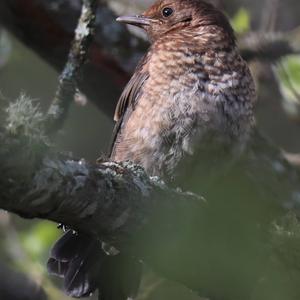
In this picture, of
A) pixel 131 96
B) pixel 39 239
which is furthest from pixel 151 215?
pixel 39 239

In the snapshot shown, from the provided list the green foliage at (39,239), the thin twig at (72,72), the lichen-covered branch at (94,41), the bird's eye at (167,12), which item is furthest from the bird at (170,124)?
the green foliage at (39,239)

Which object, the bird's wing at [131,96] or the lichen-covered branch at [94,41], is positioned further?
the lichen-covered branch at [94,41]

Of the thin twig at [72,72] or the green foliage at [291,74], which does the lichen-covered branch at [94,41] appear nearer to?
the green foliage at [291,74]

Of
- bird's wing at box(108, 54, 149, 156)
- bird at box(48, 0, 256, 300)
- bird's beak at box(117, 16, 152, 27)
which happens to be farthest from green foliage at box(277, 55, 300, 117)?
bird's wing at box(108, 54, 149, 156)

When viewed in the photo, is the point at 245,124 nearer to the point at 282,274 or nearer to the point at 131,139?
the point at 131,139

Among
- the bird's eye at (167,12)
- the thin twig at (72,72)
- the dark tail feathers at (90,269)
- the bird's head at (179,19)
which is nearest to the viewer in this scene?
the thin twig at (72,72)

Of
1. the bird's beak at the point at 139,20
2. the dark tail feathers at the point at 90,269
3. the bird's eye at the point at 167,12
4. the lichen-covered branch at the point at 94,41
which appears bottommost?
the dark tail feathers at the point at 90,269

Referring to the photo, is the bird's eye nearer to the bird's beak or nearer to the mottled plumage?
the bird's beak
